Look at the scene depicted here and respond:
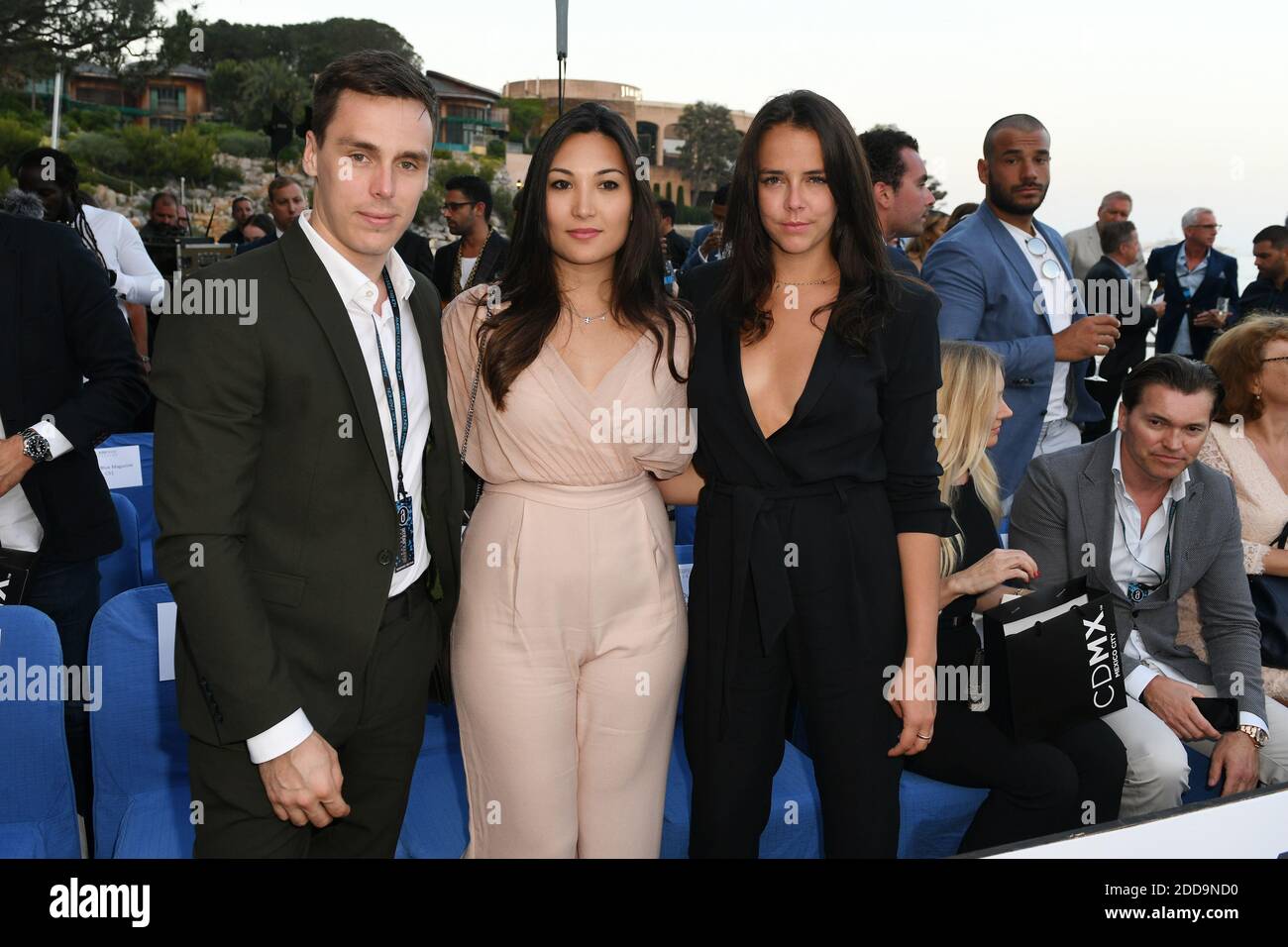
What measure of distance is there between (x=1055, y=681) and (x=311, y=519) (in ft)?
5.61

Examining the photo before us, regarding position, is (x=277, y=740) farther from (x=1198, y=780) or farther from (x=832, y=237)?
(x=1198, y=780)

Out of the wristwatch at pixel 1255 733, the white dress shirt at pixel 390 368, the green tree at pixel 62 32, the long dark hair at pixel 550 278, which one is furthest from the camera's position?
the green tree at pixel 62 32

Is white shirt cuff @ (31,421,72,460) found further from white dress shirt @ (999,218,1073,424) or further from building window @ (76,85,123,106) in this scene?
building window @ (76,85,123,106)

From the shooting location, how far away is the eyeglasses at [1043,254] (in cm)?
376

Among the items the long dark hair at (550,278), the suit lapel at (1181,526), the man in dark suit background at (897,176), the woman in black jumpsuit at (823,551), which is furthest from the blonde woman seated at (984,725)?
the man in dark suit background at (897,176)

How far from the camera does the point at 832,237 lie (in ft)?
6.59

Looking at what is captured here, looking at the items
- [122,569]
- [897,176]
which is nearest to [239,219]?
[897,176]

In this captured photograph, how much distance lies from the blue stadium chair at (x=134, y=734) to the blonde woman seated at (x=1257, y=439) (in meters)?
2.88

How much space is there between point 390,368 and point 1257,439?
276 centimetres

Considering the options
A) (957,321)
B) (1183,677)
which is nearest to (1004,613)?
(1183,677)

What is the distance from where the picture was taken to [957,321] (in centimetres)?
361

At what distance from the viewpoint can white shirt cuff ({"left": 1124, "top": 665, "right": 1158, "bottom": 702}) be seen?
2814 millimetres

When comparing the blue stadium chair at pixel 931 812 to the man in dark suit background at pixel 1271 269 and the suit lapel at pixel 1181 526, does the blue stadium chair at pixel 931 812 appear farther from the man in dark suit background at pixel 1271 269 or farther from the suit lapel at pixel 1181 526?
the man in dark suit background at pixel 1271 269
